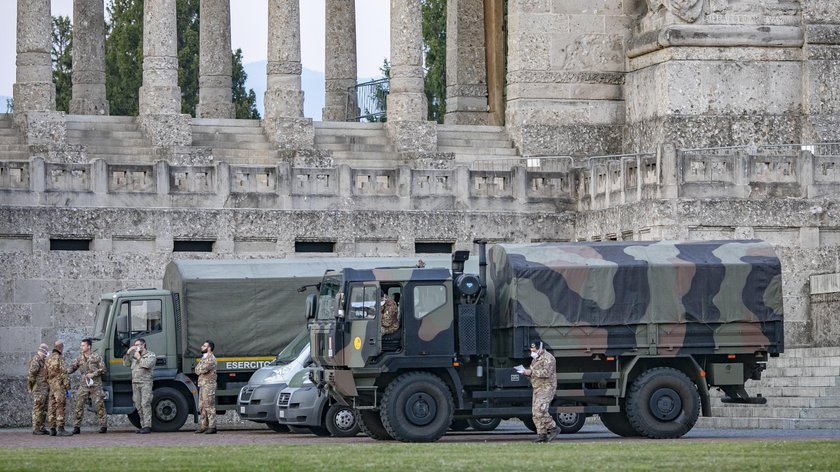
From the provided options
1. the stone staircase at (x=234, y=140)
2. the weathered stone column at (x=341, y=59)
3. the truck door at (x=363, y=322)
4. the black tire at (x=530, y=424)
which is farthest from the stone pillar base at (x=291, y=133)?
the truck door at (x=363, y=322)

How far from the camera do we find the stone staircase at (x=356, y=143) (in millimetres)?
61562

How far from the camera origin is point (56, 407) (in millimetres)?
43750

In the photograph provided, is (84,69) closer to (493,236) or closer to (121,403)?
(493,236)

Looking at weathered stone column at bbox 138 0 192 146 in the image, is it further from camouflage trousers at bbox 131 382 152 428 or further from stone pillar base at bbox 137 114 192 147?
camouflage trousers at bbox 131 382 152 428

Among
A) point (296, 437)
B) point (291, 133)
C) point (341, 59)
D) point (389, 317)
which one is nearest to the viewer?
point (389, 317)

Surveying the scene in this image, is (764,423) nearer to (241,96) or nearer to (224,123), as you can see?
(224,123)

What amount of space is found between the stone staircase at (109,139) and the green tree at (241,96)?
1338 inches

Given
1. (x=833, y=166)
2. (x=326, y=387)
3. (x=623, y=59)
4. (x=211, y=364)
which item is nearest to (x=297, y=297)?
(x=211, y=364)

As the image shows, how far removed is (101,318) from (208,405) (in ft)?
15.1

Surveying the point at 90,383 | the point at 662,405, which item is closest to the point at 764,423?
the point at 662,405

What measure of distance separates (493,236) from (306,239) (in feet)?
16.1

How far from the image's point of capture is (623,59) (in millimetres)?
62438

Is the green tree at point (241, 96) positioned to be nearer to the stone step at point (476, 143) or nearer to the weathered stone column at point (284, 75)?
the stone step at point (476, 143)

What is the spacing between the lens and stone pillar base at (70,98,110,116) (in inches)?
2581
